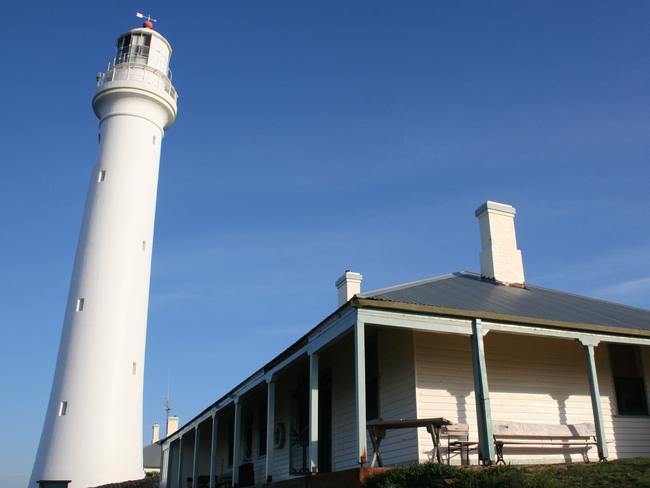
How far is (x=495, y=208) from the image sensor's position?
645 inches

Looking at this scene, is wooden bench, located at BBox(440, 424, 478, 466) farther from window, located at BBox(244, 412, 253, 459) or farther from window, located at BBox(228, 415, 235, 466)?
window, located at BBox(228, 415, 235, 466)

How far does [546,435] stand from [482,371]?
98.5 inches

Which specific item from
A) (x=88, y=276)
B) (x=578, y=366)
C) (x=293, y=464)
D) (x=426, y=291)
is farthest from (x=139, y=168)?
(x=578, y=366)

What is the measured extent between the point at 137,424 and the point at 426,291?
545 inches

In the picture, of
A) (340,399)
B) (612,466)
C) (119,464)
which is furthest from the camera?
(119,464)

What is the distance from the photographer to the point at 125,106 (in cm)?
2627

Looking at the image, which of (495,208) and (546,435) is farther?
(495,208)

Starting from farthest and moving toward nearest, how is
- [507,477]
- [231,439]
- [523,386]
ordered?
[231,439], [523,386], [507,477]

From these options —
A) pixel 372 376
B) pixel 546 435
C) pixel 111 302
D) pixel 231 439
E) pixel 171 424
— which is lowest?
pixel 546 435

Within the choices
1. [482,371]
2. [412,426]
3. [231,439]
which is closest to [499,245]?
[482,371]

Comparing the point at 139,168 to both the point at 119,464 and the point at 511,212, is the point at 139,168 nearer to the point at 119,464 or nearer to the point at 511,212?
the point at 119,464

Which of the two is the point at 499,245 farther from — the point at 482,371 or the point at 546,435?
the point at 482,371

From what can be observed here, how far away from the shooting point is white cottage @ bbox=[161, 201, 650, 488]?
437 inches

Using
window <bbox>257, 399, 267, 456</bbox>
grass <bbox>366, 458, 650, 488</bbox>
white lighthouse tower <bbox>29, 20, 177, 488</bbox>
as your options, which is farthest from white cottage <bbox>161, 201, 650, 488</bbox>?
white lighthouse tower <bbox>29, 20, 177, 488</bbox>
